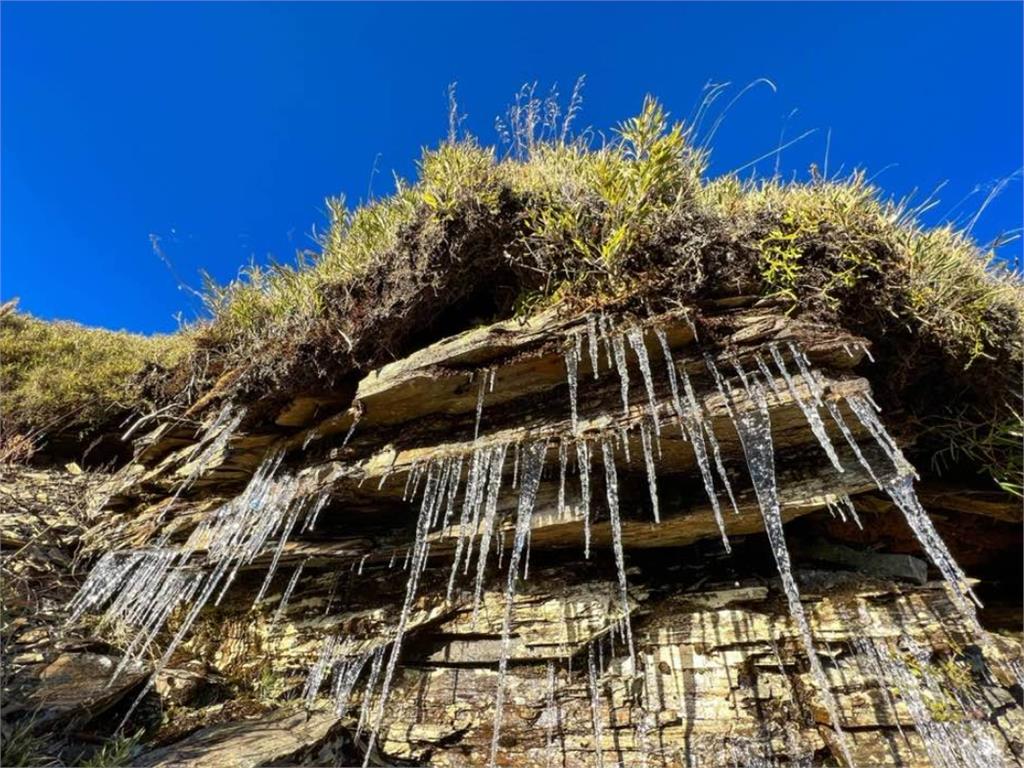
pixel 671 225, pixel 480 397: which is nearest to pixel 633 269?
pixel 671 225

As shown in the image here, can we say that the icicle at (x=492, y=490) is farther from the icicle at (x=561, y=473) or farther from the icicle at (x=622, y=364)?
the icicle at (x=622, y=364)

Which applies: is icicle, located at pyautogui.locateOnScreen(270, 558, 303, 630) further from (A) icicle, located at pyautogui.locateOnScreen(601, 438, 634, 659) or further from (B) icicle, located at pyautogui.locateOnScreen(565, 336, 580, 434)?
(B) icicle, located at pyautogui.locateOnScreen(565, 336, 580, 434)

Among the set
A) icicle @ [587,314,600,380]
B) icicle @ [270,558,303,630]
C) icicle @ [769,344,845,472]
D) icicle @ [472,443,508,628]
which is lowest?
icicle @ [270,558,303,630]

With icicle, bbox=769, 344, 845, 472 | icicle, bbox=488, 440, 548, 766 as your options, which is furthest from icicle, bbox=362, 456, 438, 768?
icicle, bbox=769, 344, 845, 472

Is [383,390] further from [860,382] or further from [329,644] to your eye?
[860,382]

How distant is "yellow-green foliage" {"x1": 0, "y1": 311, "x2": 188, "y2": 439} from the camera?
7922 mm

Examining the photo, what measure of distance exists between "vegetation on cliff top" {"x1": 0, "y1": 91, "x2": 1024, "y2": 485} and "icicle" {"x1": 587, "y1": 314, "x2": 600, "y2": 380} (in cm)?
18

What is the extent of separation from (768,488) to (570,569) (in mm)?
2263

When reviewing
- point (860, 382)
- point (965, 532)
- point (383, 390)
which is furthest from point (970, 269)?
point (383, 390)

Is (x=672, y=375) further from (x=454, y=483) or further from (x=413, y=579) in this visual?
(x=413, y=579)

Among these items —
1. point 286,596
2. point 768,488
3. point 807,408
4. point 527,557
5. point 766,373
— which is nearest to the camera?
point 807,408

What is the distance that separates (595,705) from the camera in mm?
5301

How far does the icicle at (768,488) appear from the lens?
4570 millimetres

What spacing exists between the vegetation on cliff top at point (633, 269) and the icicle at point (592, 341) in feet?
0.59
